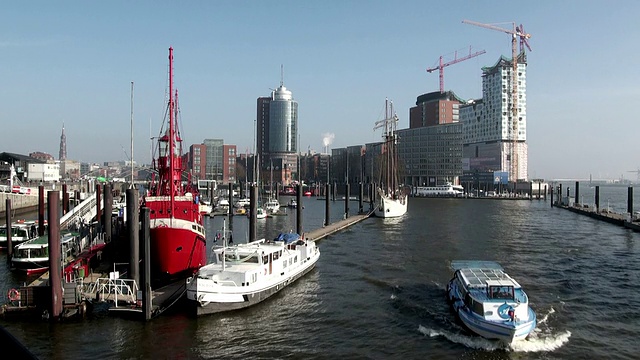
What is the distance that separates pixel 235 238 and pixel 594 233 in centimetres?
5675

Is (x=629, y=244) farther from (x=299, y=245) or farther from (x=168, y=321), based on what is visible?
(x=168, y=321)

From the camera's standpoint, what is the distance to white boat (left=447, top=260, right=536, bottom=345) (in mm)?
27188

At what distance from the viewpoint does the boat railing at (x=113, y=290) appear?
31.0m

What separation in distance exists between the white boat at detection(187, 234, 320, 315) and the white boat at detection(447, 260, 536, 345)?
13168mm

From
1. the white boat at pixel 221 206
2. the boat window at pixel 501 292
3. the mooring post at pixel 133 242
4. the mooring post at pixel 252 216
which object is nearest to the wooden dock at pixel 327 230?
the mooring post at pixel 252 216

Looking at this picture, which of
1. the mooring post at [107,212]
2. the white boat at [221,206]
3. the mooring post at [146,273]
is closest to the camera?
the mooring post at [146,273]

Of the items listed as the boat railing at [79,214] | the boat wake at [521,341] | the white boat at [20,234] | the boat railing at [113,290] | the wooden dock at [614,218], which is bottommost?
the boat wake at [521,341]

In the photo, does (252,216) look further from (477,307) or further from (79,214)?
(477,307)

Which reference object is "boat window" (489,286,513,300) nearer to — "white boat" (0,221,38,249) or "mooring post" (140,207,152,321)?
"mooring post" (140,207,152,321)

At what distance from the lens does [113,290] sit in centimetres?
3284

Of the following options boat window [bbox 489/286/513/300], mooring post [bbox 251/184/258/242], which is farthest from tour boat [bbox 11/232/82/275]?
boat window [bbox 489/286/513/300]

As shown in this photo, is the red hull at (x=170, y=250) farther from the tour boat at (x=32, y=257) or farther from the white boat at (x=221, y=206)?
the white boat at (x=221, y=206)

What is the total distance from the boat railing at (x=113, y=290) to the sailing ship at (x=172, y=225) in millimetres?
3691

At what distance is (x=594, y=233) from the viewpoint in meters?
79.5
